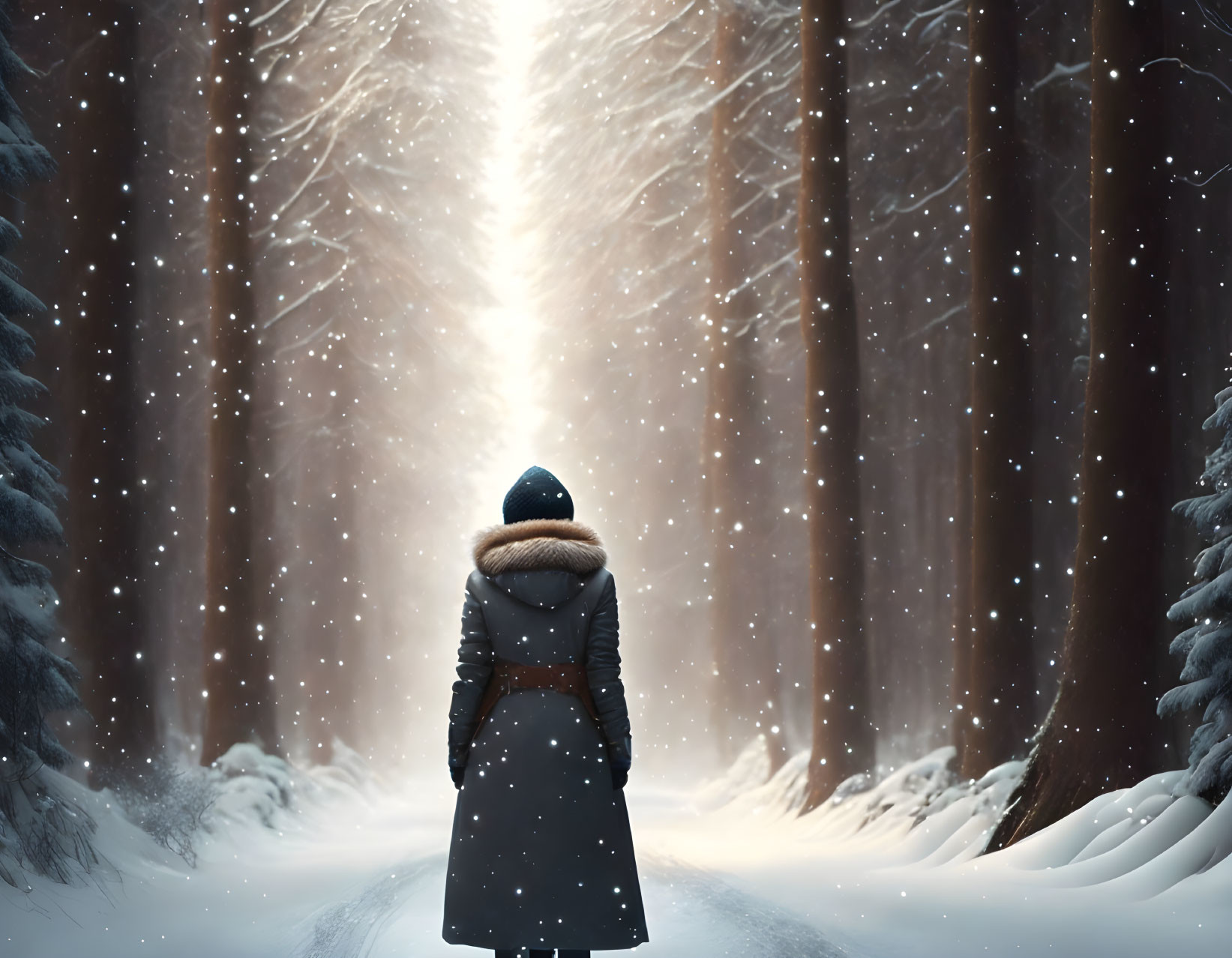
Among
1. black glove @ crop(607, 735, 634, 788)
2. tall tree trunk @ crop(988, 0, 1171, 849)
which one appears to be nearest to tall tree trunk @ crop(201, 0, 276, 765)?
tall tree trunk @ crop(988, 0, 1171, 849)

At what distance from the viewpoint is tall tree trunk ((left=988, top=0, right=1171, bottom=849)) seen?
28.0ft

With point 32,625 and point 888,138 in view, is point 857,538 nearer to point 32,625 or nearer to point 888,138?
point 888,138

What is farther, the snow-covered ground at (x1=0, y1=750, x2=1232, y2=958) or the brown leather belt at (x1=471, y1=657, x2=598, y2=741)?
the snow-covered ground at (x1=0, y1=750, x2=1232, y2=958)

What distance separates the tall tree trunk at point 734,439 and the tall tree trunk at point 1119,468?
890 cm

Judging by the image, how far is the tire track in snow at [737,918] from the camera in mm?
7172

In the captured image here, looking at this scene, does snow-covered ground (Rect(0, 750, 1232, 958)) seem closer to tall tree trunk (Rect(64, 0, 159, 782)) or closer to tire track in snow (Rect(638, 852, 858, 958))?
tire track in snow (Rect(638, 852, 858, 958))

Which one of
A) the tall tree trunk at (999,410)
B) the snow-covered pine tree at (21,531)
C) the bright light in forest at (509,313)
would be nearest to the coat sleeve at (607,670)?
the snow-covered pine tree at (21,531)

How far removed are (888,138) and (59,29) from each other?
9.90 meters

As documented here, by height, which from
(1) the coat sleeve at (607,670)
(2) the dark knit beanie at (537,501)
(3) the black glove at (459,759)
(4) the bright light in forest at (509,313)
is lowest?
(3) the black glove at (459,759)

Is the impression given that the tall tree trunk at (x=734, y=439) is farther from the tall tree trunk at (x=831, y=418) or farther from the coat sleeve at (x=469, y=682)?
the coat sleeve at (x=469, y=682)

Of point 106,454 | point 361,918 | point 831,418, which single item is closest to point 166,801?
point 106,454

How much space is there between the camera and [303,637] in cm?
2086

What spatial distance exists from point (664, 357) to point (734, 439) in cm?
445

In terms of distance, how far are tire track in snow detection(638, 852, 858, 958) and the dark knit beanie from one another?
9.65 feet
